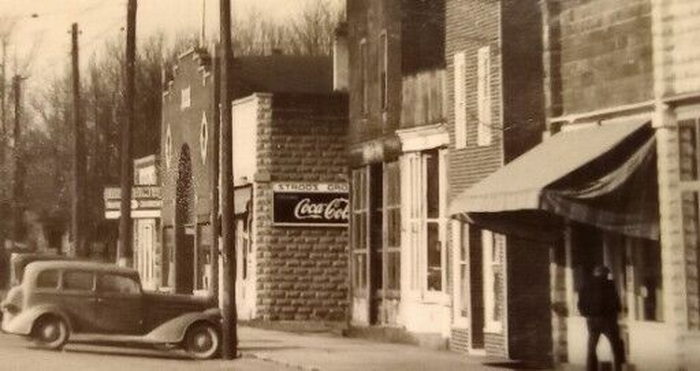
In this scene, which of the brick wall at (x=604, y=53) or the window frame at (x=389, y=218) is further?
the window frame at (x=389, y=218)

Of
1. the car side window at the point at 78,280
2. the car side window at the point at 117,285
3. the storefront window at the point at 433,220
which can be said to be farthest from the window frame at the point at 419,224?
the car side window at the point at 78,280

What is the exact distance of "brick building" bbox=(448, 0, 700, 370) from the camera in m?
22.3

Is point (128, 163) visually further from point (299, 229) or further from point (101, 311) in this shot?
point (101, 311)

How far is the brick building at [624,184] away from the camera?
2230cm

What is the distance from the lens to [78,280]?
31.3m

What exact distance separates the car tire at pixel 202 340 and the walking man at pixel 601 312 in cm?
962

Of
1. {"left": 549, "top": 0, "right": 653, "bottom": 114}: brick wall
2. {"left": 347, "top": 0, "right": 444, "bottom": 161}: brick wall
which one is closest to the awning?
{"left": 549, "top": 0, "right": 653, "bottom": 114}: brick wall

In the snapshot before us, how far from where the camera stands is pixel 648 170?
23031 millimetres

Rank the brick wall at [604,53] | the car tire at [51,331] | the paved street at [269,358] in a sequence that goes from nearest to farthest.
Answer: the brick wall at [604,53], the paved street at [269,358], the car tire at [51,331]

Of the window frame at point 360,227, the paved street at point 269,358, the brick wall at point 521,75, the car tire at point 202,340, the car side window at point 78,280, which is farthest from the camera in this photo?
the window frame at point 360,227

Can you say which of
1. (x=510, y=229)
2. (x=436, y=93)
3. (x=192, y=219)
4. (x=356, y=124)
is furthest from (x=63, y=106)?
(x=510, y=229)

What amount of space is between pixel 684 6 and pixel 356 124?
609 inches

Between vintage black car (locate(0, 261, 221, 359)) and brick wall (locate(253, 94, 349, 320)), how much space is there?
12.1 metres

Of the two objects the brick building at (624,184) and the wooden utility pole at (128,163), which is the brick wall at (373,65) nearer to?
the wooden utility pole at (128,163)
